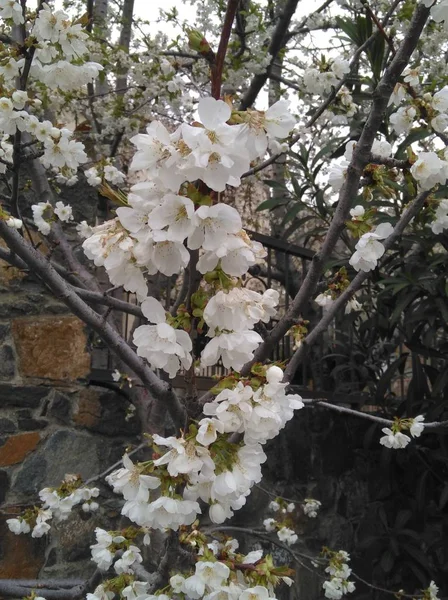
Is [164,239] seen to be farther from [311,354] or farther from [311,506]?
[311,354]

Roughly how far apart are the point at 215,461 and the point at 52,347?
1558mm

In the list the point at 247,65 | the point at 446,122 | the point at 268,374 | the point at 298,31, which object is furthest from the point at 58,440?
the point at 298,31

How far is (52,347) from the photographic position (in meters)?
2.28

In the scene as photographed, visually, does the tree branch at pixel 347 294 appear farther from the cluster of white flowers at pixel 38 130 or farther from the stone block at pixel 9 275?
the stone block at pixel 9 275

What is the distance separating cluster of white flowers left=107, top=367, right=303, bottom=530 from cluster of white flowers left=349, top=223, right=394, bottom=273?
386mm

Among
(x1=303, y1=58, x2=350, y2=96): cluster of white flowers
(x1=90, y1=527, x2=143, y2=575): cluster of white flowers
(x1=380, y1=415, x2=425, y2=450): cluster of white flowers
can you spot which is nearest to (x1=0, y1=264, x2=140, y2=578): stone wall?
(x1=90, y1=527, x2=143, y2=575): cluster of white flowers

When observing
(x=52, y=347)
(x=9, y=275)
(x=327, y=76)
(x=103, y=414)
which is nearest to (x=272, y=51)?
(x=327, y=76)

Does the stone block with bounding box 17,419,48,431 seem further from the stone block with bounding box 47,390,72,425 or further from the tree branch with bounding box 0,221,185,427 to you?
the tree branch with bounding box 0,221,185,427

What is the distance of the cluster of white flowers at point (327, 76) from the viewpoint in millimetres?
2131

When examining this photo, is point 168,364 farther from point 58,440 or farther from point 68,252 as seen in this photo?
point 58,440

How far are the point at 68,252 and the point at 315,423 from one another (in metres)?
1.58

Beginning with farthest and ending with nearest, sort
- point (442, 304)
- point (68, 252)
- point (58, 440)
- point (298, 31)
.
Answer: point (298, 31)
point (442, 304)
point (58, 440)
point (68, 252)

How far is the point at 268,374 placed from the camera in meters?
0.87

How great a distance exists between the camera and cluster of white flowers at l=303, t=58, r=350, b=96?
213 cm
